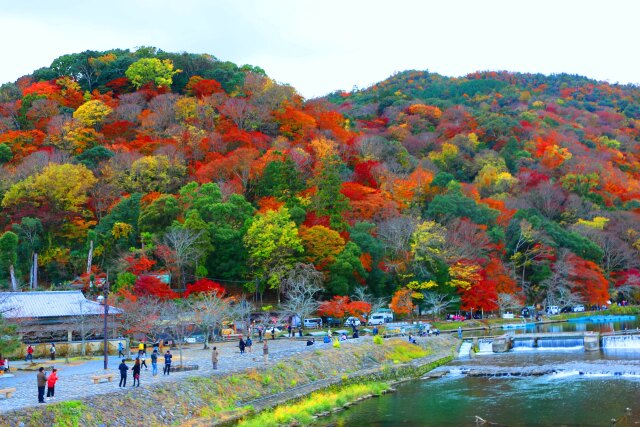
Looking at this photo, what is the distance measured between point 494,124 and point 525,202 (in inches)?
940

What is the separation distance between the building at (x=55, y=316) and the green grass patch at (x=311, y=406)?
1355 cm

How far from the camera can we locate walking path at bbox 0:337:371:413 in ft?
62.9

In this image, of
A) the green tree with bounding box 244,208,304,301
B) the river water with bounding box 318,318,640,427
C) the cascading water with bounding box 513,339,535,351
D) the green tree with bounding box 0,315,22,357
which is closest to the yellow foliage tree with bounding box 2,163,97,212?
the green tree with bounding box 244,208,304,301

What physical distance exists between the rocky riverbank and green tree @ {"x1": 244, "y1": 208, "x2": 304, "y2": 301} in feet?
42.8

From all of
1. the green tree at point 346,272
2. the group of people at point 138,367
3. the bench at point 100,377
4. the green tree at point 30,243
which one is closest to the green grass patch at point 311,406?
the group of people at point 138,367

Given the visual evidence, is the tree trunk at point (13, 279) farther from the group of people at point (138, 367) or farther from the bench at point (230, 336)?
the group of people at point (138, 367)

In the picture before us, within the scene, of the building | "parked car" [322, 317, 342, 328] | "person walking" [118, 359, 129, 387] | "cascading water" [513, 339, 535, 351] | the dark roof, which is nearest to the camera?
"person walking" [118, 359, 129, 387]

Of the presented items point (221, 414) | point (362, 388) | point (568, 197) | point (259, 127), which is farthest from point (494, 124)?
point (221, 414)

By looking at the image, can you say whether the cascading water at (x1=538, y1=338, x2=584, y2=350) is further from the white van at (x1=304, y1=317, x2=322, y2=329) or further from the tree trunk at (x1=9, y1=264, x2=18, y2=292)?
the tree trunk at (x1=9, y1=264, x2=18, y2=292)

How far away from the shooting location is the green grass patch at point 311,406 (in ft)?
68.2

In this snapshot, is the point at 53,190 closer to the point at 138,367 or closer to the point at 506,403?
the point at 138,367

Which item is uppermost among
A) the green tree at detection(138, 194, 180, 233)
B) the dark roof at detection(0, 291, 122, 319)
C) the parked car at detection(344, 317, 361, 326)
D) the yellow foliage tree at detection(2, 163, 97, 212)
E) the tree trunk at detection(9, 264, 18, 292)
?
the yellow foliage tree at detection(2, 163, 97, 212)

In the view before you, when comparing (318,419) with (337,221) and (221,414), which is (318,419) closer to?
(221,414)

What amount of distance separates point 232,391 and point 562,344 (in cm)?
2394
